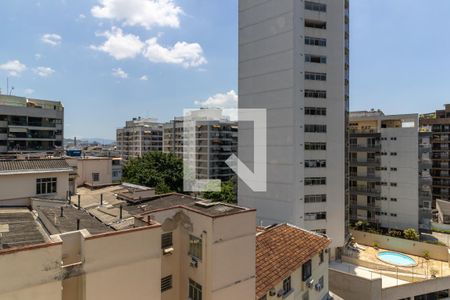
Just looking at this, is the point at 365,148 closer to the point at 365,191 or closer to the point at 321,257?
the point at 365,191

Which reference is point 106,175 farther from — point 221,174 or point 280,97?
point 221,174

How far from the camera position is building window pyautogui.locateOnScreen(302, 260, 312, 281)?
14.4 meters

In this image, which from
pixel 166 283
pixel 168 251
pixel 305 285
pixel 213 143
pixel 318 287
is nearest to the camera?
pixel 168 251

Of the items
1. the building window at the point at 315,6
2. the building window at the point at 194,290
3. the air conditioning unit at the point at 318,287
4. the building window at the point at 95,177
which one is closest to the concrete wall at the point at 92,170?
the building window at the point at 95,177

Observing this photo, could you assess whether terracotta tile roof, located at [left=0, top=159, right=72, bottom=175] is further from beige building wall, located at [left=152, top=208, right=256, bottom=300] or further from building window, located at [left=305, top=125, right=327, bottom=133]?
building window, located at [left=305, top=125, right=327, bottom=133]

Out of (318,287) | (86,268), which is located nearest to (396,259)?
(318,287)

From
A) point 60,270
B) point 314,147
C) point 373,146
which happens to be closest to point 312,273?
point 60,270

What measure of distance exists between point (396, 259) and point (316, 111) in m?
15.5

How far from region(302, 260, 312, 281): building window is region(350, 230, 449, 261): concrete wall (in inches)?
733

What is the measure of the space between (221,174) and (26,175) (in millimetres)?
46864

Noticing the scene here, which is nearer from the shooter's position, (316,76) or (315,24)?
(316,76)

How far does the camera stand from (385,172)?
33594 mm

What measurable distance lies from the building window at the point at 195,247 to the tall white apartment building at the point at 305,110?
18.5 m

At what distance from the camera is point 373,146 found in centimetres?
3450
